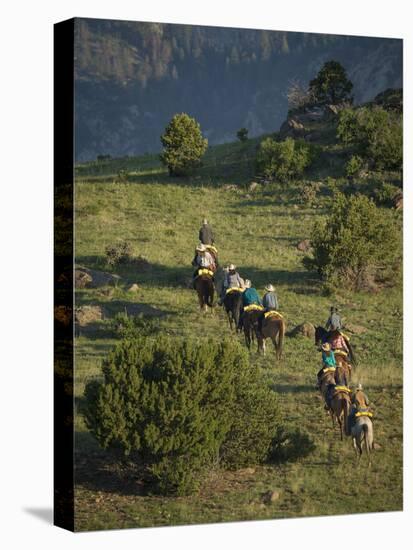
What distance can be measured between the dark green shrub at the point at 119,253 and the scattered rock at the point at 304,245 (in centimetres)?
373

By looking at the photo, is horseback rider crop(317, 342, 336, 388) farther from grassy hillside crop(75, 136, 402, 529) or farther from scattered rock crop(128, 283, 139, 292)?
scattered rock crop(128, 283, 139, 292)

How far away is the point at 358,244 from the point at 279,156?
7.84 feet

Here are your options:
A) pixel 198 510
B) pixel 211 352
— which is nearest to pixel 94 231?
pixel 211 352

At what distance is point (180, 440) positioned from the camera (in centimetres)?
2388

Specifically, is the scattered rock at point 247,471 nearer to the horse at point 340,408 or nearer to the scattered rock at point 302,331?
the horse at point 340,408

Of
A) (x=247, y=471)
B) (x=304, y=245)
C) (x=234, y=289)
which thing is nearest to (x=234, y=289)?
(x=234, y=289)

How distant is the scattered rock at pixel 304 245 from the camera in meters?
26.8

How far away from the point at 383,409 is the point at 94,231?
7.01 metres

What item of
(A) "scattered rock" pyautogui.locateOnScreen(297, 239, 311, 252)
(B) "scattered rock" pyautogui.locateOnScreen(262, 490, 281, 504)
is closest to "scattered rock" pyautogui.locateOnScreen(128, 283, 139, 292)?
(A) "scattered rock" pyautogui.locateOnScreen(297, 239, 311, 252)

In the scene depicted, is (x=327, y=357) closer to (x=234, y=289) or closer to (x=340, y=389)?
(x=340, y=389)

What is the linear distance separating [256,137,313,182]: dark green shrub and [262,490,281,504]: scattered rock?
6.26 m

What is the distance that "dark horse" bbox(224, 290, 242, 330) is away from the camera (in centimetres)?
2556

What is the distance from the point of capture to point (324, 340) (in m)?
26.2

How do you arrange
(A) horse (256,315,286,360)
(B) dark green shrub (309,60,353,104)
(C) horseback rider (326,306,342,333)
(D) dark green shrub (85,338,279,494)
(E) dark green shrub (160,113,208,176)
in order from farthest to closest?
(B) dark green shrub (309,60,353,104) → (C) horseback rider (326,306,342,333) → (A) horse (256,315,286,360) → (E) dark green shrub (160,113,208,176) → (D) dark green shrub (85,338,279,494)
